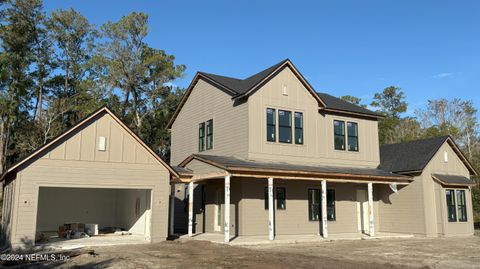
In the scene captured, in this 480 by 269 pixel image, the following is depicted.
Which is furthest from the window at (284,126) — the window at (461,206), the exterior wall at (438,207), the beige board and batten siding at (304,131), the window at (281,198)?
the window at (461,206)

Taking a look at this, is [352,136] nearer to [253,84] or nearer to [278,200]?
[278,200]

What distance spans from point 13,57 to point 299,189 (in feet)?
90.7

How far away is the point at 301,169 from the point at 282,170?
133 centimetres

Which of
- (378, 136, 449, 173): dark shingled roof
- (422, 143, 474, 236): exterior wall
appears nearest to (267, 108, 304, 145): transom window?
(378, 136, 449, 173): dark shingled roof

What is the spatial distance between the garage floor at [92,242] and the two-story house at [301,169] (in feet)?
9.74

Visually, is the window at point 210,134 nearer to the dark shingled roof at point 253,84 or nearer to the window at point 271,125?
the dark shingled roof at point 253,84

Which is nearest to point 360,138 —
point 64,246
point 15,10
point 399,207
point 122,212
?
point 399,207

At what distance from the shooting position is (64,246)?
15.7m

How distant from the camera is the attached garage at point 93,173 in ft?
50.7

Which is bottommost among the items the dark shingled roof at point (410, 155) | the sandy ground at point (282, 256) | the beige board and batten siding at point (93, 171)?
the sandy ground at point (282, 256)

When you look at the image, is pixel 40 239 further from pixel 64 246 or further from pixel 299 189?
pixel 299 189

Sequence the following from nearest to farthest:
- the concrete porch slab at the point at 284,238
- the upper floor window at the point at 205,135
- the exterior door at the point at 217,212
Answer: the concrete porch slab at the point at 284,238 < the exterior door at the point at 217,212 < the upper floor window at the point at 205,135

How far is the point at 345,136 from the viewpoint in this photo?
24.4 m

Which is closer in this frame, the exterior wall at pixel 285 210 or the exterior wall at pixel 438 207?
the exterior wall at pixel 285 210
